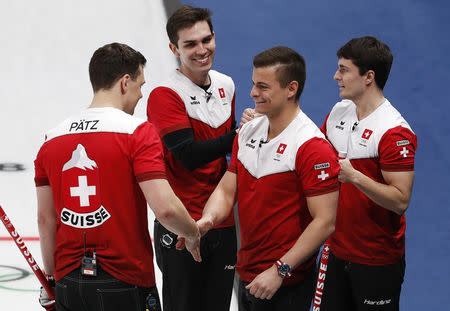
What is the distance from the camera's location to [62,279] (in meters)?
5.16

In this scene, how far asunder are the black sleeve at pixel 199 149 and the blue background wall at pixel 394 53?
9.43ft

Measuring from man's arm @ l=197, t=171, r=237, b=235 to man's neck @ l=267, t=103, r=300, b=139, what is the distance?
374mm

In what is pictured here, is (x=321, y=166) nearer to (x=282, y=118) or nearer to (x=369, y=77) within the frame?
(x=282, y=118)

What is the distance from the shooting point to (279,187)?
526 cm

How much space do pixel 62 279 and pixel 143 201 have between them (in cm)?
60

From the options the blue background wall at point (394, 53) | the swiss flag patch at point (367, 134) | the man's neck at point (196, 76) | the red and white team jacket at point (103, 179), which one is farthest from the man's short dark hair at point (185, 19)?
the blue background wall at point (394, 53)

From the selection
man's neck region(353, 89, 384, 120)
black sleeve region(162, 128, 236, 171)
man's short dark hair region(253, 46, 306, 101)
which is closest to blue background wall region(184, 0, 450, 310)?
man's neck region(353, 89, 384, 120)

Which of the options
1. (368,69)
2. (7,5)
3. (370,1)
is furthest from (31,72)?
(368,69)

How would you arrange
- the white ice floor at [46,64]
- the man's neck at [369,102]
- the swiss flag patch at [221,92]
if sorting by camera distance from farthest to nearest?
the white ice floor at [46,64]
the swiss flag patch at [221,92]
the man's neck at [369,102]

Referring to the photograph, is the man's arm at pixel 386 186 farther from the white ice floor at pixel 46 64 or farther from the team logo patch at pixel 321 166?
the white ice floor at pixel 46 64

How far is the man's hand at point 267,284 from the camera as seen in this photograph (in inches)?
200

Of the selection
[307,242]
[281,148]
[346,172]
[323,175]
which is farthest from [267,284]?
[346,172]

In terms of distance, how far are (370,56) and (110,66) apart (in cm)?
174

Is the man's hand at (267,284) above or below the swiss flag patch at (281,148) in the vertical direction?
below
